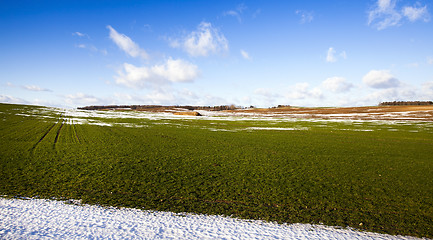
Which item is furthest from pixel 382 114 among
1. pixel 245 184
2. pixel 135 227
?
pixel 135 227

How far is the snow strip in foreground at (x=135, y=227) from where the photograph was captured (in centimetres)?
529

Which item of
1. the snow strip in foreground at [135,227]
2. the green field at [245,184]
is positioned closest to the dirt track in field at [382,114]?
the green field at [245,184]

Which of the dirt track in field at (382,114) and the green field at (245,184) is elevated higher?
the dirt track in field at (382,114)

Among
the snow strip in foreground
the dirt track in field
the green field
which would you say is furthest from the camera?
the dirt track in field

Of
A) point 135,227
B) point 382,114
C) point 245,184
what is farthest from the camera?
point 382,114

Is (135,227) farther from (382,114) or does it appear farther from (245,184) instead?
(382,114)

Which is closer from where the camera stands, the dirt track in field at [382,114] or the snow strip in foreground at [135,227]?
the snow strip in foreground at [135,227]

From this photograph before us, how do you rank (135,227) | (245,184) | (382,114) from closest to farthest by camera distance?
(135,227) < (245,184) < (382,114)

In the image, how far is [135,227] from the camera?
5570 millimetres

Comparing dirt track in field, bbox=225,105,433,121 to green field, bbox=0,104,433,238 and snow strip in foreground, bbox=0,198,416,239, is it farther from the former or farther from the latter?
snow strip in foreground, bbox=0,198,416,239

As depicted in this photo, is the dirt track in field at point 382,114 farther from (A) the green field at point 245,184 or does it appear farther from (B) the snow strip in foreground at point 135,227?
(B) the snow strip in foreground at point 135,227

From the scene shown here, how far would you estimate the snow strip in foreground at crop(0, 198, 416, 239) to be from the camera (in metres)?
5.29

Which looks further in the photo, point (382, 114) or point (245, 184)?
point (382, 114)

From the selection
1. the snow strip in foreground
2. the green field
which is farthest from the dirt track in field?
the snow strip in foreground
